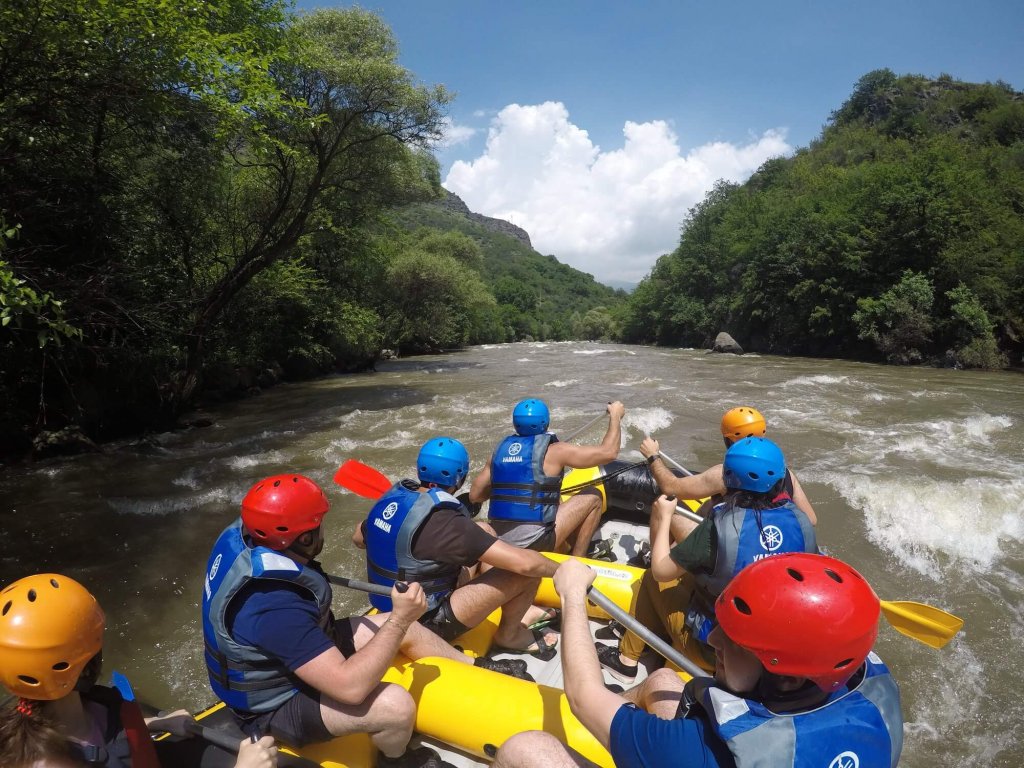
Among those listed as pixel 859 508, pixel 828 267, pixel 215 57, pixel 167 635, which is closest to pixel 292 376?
pixel 215 57

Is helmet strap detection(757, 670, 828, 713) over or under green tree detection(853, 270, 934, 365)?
under

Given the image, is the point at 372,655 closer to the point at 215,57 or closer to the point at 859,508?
the point at 859,508

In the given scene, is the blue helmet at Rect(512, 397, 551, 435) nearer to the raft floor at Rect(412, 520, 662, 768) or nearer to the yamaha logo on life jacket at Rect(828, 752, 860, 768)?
the raft floor at Rect(412, 520, 662, 768)

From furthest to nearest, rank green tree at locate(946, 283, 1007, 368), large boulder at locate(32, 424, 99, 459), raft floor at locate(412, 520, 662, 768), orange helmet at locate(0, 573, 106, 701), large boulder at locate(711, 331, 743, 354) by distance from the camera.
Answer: large boulder at locate(711, 331, 743, 354), green tree at locate(946, 283, 1007, 368), large boulder at locate(32, 424, 99, 459), raft floor at locate(412, 520, 662, 768), orange helmet at locate(0, 573, 106, 701)

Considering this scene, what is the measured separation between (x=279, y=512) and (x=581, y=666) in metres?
1.23

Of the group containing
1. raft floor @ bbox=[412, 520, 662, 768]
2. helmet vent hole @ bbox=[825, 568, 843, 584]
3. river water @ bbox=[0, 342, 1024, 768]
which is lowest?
river water @ bbox=[0, 342, 1024, 768]

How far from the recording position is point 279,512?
2.08m

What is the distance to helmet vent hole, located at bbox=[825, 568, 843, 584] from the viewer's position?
140 cm

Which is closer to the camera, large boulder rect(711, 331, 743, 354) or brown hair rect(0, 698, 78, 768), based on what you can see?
brown hair rect(0, 698, 78, 768)

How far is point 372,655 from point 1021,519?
715cm

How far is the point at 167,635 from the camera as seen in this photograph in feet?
14.3

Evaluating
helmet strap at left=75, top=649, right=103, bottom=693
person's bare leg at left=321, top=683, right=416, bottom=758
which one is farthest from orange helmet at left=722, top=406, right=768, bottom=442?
helmet strap at left=75, top=649, right=103, bottom=693

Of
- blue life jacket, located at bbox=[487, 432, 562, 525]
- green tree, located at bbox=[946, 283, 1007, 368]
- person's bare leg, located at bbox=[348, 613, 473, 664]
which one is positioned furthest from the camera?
green tree, located at bbox=[946, 283, 1007, 368]

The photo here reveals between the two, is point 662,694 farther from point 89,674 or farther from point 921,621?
point 89,674
